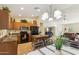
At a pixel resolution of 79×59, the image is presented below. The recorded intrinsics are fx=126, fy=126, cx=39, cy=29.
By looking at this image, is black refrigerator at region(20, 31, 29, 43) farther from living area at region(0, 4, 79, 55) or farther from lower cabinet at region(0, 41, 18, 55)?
lower cabinet at region(0, 41, 18, 55)

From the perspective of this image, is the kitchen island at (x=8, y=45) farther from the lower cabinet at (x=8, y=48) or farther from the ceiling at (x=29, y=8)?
the ceiling at (x=29, y=8)

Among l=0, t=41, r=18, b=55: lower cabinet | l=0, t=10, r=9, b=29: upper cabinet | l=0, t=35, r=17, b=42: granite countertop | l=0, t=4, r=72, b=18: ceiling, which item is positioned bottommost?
l=0, t=41, r=18, b=55: lower cabinet

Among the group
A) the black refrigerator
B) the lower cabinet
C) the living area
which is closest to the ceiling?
the living area

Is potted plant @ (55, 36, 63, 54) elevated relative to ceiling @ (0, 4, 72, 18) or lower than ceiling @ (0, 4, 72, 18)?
lower

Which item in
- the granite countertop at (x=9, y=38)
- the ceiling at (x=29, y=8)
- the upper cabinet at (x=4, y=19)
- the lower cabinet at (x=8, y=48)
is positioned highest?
the ceiling at (x=29, y=8)

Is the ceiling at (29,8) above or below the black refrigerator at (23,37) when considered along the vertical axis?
above

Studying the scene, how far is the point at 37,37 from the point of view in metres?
1.80

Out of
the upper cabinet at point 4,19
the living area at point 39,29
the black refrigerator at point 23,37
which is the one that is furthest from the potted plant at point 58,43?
the upper cabinet at point 4,19

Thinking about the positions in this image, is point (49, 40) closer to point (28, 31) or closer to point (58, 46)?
point (58, 46)

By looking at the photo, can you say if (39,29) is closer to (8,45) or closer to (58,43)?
(58,43)

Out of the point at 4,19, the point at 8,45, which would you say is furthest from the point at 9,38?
the point at 4,19

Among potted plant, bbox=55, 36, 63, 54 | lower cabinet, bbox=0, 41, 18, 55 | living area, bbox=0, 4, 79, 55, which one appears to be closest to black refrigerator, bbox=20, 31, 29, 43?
living area, bbox=0, 4, 79, 55

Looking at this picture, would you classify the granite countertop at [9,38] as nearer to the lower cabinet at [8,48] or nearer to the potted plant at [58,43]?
the lower cabinet at [8,48]
